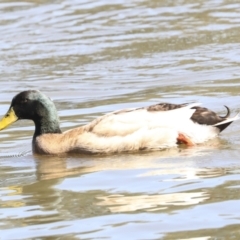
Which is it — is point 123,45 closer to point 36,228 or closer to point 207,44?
point 207,44

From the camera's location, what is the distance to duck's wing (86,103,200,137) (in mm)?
9984

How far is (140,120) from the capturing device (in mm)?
10000

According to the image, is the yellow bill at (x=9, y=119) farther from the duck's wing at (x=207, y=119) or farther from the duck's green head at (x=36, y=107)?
the duck's wing at (x=207, y=119)

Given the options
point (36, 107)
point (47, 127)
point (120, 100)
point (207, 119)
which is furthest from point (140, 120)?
point (120, 100)

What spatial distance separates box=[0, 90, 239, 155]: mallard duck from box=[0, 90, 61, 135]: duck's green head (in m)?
0.30

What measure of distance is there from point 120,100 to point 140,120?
8.15ft

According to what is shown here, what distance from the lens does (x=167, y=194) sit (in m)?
7.67

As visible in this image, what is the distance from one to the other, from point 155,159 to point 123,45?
7084 millimetres

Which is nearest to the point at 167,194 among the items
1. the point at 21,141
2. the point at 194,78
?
the point at 21,141

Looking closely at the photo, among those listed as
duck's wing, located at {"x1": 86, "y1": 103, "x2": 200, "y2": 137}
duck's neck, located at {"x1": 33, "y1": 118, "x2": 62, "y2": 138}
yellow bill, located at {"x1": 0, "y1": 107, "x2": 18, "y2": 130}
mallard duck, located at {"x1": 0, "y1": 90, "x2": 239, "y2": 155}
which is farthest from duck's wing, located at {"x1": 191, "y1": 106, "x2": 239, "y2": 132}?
yellow bill, located at {"x1": 0, "y1": 107, "x2": 18, "y2": 130}

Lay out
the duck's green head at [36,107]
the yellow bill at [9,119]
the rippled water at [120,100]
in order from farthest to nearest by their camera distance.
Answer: the yellow bill at [9,119], the duck's green head at [36,107], the rippled water at [120,100]

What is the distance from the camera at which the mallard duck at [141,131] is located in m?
10.0

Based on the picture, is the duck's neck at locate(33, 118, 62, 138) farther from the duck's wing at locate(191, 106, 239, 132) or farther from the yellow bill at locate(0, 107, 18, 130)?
the duck's wing at locate(191, 106, 239, 132)

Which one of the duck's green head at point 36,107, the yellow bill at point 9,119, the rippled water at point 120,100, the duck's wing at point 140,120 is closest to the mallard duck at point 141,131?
the duck's wing at point 140,120
